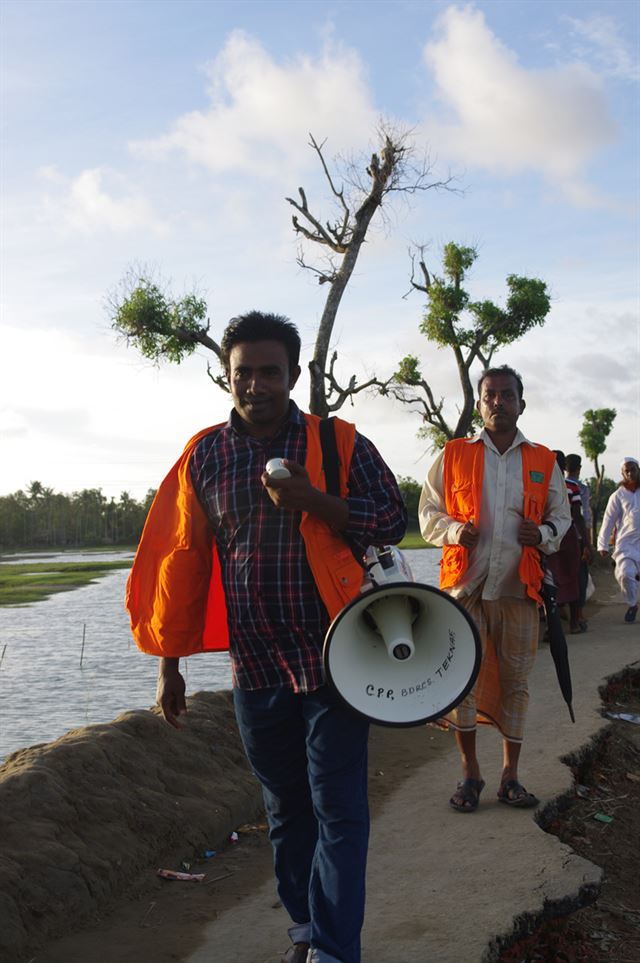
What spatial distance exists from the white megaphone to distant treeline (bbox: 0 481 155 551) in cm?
8347

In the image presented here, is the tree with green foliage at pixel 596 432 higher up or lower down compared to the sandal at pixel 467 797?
higher up

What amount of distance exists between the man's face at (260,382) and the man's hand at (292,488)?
0.90ft

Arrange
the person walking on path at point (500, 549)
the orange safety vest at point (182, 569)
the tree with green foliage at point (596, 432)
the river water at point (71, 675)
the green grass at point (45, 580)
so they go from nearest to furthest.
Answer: the orange safety vest at point (182, 569) < the person walking on path at point (500, 549) < the river water at point (71, 675) < the green grass at point (45, 580) < the tree with green foliage at point (596, 432)

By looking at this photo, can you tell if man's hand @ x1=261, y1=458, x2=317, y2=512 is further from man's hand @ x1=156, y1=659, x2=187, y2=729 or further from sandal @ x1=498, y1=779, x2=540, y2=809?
sandal @ x1=498, y1=779, x2=540, y2=809

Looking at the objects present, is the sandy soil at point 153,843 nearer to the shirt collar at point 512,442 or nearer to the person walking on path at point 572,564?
the shirt collar at point 512,442

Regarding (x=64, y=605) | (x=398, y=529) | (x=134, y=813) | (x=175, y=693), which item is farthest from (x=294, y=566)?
(x=64, y=605)

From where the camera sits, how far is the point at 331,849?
9.11 ft

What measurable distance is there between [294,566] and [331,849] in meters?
0.80

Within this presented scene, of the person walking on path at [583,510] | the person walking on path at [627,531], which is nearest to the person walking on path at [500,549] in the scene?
the person walking on path at [583,510]

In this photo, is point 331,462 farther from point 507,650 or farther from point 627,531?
point 627,531

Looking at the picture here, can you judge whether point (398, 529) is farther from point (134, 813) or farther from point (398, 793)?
point (398, 793)

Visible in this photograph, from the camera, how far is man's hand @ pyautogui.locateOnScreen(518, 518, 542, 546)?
14.4 feet

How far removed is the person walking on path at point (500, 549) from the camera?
4496 mm

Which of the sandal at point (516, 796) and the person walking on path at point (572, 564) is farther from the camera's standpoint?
the person walking on path at point (572, 564)
